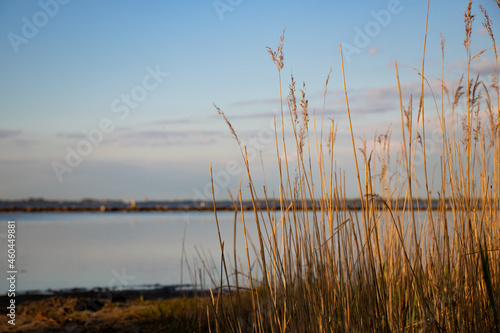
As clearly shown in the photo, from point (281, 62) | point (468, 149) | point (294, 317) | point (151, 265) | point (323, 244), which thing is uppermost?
point (281, 62)

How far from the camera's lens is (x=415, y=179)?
279 centimetres

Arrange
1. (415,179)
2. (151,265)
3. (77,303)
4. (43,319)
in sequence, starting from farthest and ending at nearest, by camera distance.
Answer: (151,265) < (77,303) < (43,319) < (415,179)

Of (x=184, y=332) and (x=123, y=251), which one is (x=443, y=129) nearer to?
(x=184, y=332)

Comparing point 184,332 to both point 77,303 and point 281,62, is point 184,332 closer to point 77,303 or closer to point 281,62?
point 77,303

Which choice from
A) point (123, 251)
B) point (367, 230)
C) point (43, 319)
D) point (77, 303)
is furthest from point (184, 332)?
point (123, 251)

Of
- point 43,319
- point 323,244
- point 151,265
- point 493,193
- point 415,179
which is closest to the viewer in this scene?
point 323,244

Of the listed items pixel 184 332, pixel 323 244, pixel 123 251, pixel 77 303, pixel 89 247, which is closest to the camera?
pixel 323 244

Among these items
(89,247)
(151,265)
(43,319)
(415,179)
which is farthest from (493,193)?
(89,247)

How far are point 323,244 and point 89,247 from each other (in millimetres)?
10521

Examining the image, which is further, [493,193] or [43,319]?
[43,319]

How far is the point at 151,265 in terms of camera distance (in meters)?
8.88

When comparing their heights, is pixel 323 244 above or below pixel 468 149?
below

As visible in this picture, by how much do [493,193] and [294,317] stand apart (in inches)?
43.1

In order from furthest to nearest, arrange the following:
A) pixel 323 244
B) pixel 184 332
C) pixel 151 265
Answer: pixel 151 265 < pixel 184 332 < pixel 323 244
